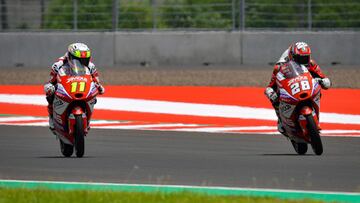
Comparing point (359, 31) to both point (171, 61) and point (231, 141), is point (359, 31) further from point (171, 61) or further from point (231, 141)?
point (231, 141)

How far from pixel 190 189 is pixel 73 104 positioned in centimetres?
347

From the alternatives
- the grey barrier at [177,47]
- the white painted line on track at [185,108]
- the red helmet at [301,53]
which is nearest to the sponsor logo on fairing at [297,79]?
the red helmet at [301,53]

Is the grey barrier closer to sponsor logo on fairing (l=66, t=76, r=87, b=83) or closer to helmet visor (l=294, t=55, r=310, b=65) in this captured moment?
helmet visor (l=294, t=55, r=310, b=65)

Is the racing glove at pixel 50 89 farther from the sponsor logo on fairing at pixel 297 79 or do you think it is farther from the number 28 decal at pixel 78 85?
the sponsor logo on fairing at pixel 297 79

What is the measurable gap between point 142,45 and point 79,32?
1.52 m

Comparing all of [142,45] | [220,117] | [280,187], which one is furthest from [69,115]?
[142,45]

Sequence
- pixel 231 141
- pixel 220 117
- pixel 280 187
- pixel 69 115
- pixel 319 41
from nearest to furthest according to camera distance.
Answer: pixel 280 187, pixel 69 115, pixel 231 141, pixel 220 117, pixel 319 41

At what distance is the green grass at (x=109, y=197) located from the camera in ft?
30.7

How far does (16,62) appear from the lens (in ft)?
92.6

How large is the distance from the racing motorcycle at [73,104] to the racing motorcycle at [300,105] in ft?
7.31

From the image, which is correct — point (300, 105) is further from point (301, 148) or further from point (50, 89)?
point (50, 89)

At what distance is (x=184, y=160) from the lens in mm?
13398

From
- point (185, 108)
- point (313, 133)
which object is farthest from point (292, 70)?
point (185, 108)

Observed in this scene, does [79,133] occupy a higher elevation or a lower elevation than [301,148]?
higher
